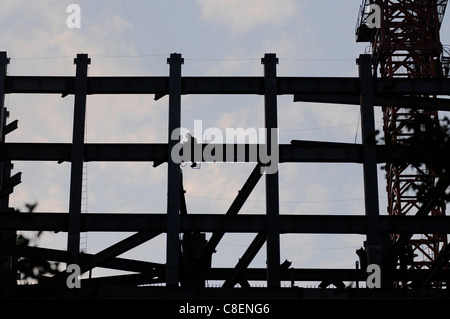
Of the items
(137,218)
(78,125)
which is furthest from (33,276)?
(78,125)

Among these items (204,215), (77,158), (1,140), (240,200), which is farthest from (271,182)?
(1,140)

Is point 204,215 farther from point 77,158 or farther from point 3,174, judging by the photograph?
point 3,174

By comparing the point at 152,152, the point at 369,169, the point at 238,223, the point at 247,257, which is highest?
the point at 152,152

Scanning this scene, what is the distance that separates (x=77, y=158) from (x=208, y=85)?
711 cm

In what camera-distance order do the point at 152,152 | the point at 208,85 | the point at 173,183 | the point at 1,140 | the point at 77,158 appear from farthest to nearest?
the point at 1,140 → the point at 208,85 → the point at 152,152 → the point at 77,158 → the point at 173,183

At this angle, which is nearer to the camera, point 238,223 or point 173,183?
point 238,223

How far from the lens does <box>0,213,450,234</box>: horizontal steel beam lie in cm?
3716

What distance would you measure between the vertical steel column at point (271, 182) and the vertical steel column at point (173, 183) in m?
4.05

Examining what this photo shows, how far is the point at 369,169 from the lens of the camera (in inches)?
1511

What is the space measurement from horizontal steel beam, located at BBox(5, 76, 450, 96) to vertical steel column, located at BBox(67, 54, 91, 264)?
463 millimetres

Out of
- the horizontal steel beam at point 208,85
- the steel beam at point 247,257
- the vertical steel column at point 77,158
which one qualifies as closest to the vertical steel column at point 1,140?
the horizontal steel beam at point 208,85

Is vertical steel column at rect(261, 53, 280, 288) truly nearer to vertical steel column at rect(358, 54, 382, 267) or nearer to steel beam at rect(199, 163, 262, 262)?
steel beam at rect(199, 163, 262, 262)

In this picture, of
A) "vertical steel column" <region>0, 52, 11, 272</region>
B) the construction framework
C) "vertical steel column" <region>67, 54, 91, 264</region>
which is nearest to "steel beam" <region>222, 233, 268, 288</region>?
the construction framework
